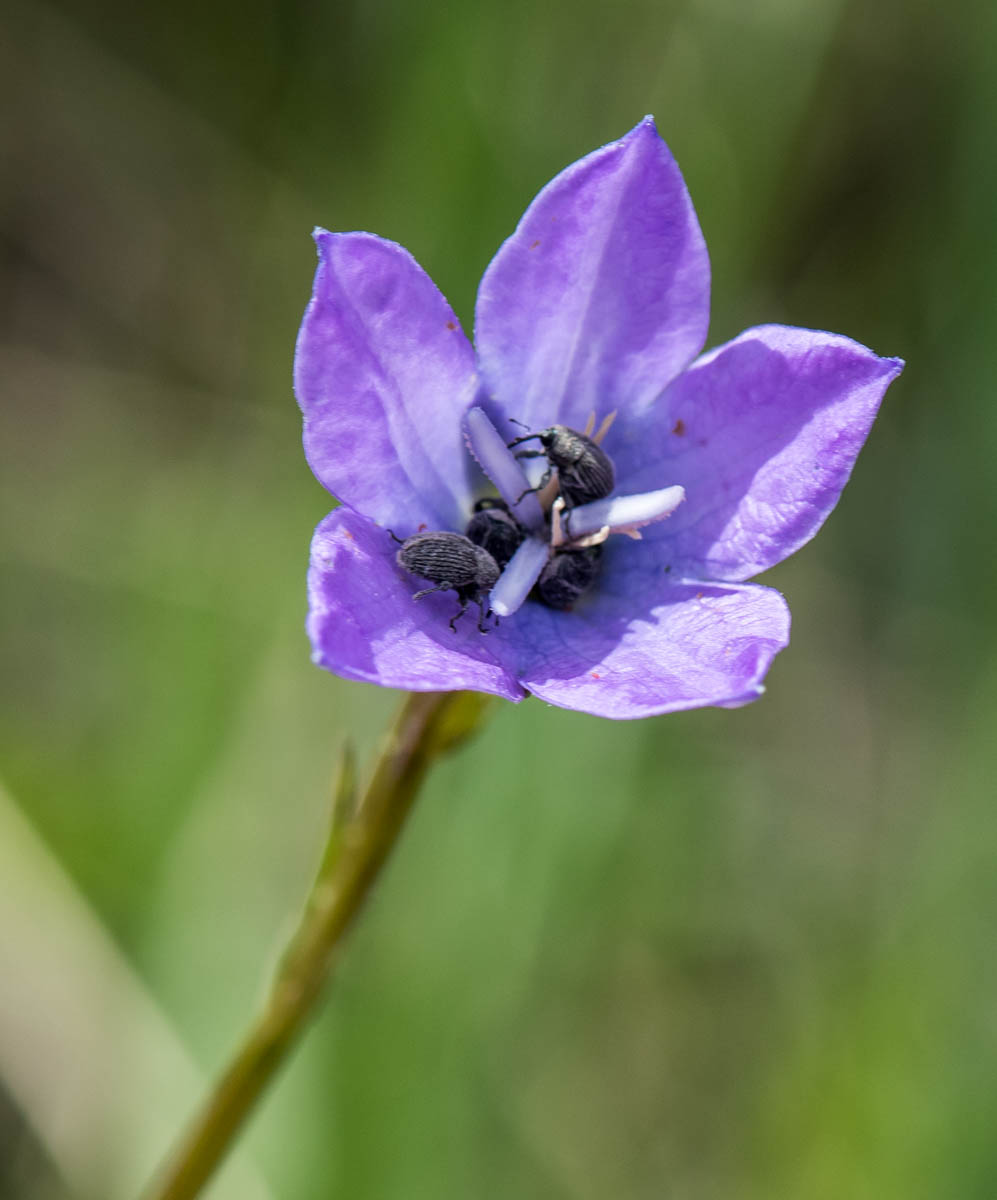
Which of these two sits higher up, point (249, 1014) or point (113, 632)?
point (113, 632)

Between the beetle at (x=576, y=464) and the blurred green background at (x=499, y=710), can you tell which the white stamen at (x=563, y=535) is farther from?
the blurred green background at (x=499, y=710)

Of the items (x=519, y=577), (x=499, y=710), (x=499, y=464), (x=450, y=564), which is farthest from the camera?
(x=499, y=710)

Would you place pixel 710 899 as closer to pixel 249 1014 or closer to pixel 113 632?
pixel 249 1014

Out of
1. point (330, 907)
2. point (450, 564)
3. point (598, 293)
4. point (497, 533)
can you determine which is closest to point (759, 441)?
point (598, 293)

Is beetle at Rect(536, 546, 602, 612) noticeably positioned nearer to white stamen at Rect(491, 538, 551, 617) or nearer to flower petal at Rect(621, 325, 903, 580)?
white stamen at Rect(491, 538, 551, 617)

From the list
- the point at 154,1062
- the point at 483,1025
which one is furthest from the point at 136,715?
the point at 483,1025

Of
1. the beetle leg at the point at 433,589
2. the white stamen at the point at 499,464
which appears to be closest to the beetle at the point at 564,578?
the white stamen at the point at 499,464

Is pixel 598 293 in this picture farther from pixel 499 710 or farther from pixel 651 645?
pixel 499 710

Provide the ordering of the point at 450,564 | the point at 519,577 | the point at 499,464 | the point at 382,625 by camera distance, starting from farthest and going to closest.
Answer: the point at 499,464 → the point at 519,577 → the point at 450,564 → the point at 382,625
